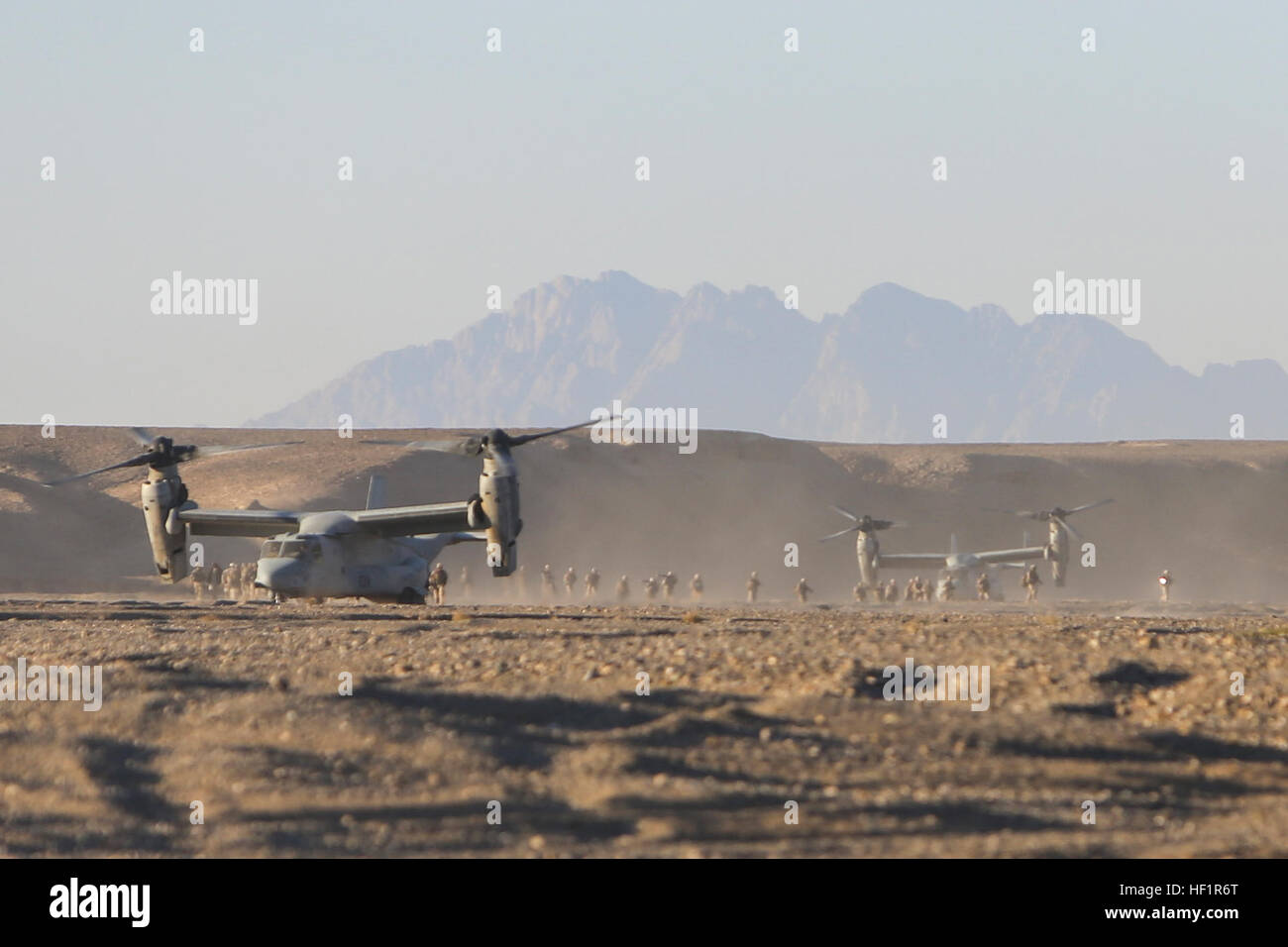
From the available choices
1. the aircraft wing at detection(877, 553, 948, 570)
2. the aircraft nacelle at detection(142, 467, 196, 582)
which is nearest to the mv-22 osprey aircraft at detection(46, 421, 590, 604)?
the aircraft nacelle at detection(142, 467, 196, 582)

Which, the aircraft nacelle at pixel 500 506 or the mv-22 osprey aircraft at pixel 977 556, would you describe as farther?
the mv-22 osprey aircraft at pixel 977 556

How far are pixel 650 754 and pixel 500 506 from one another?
61.5ft

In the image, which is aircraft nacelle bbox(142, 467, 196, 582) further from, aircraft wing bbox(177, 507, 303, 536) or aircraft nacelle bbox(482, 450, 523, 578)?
aircraft nacelle bbox(482, 450, 523, 578)

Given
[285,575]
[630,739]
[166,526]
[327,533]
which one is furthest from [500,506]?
[630,739]

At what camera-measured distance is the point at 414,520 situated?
4016 centimetres

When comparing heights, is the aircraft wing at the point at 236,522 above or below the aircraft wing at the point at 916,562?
above

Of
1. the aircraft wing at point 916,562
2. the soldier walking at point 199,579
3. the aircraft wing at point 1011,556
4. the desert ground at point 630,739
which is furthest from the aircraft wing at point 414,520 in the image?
A: the aircraft wing at point 1011,556

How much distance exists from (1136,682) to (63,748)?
44.6 feet

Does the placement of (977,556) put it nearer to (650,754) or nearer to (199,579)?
(199,579)

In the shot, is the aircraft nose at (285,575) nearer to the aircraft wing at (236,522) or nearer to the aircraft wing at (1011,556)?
the aircraft wing at (236,522)

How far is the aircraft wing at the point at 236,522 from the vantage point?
39.5 metres

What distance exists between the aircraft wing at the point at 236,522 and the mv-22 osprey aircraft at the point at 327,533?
0.03 m
